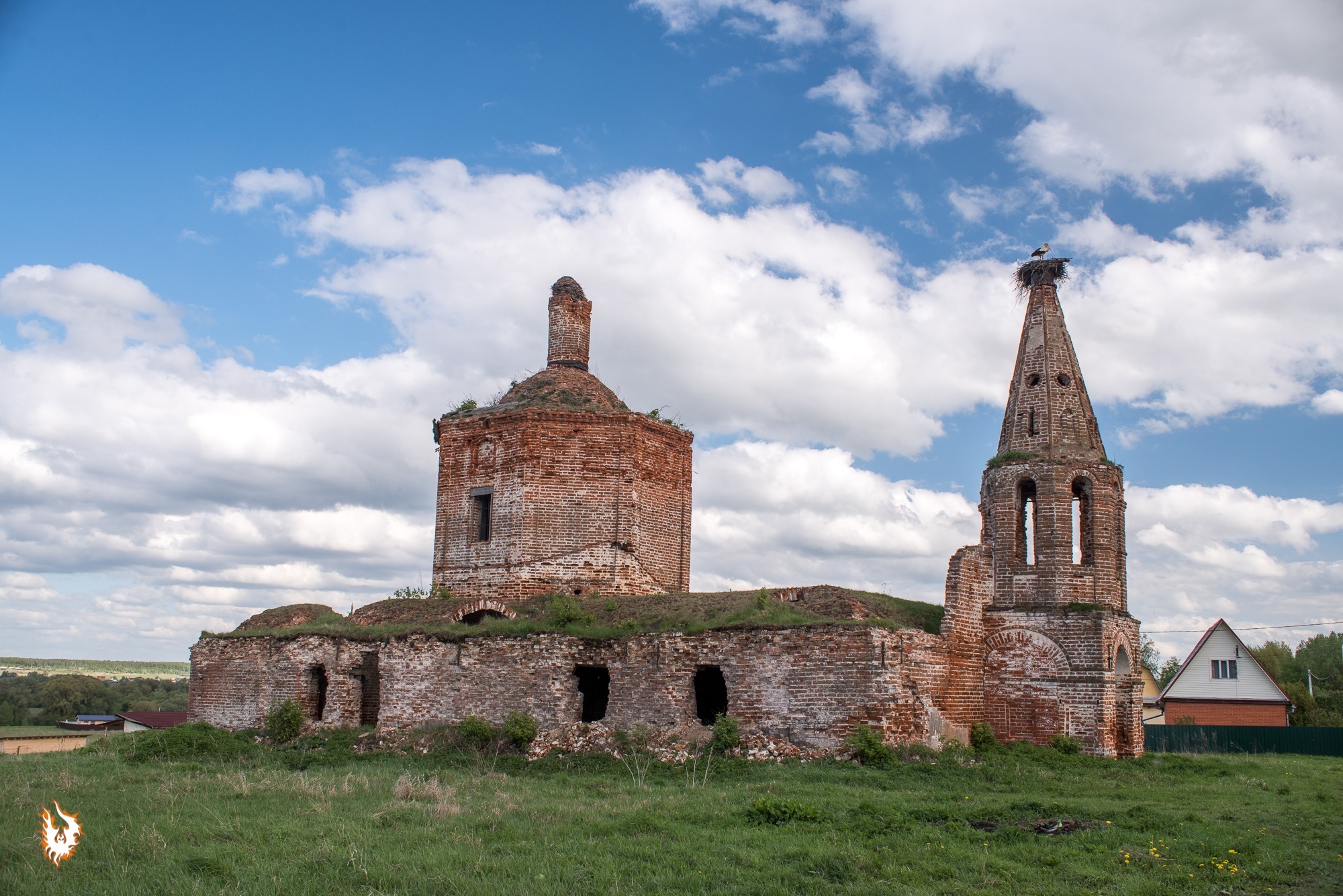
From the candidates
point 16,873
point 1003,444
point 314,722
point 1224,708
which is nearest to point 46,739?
point 314,722

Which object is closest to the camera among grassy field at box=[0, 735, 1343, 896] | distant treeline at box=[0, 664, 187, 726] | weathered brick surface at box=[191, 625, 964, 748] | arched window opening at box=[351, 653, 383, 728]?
grassy field at box=[0, 735, 1343, 896]

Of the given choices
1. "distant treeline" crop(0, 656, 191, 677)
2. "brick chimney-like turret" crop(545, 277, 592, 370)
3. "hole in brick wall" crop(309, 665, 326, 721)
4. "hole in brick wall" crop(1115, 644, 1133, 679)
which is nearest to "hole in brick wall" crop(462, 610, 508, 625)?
"hole in brick wall" crop(309, 665, 326, 721)

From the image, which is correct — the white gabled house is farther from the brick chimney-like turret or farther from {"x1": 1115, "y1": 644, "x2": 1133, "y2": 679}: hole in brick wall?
the brick chimney-like turret

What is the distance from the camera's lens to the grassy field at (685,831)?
23.7 feet

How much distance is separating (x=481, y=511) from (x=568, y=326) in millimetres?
4727

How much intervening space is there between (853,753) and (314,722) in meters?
9.95

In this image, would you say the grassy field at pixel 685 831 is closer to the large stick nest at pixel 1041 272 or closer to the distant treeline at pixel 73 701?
the large stick nest at pixel 1041 272

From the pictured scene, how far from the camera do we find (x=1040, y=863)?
7754 millimetres

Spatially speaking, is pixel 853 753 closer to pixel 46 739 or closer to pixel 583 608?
pixel 583 608

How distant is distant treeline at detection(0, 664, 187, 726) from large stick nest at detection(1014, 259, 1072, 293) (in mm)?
47690

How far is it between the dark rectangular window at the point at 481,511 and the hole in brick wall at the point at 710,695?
5889mm

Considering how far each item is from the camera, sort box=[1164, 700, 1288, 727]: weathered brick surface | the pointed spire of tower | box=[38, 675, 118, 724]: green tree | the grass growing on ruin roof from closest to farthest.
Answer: the grass growing on ruin roof → the pointed spire of tower → box=[1164, 700, 1288, 727]: weathered brick surface → box=[38, 675, 118, 724]: green tree

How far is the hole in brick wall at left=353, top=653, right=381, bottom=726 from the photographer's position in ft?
55.9

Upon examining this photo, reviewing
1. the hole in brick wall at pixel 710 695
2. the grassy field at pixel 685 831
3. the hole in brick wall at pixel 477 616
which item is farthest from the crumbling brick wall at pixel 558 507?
the grassy field at pixel 685 831
